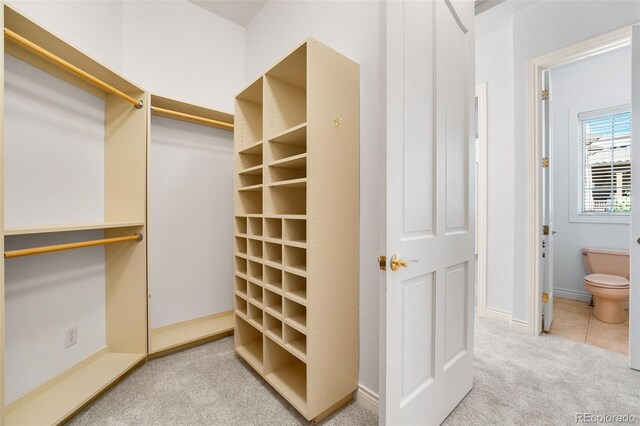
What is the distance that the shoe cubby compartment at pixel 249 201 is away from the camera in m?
2.10

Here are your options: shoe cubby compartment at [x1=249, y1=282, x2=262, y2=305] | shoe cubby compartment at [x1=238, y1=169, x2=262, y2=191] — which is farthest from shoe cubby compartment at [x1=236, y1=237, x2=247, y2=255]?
shoe cubby compartment at [x1=238, y1=169, x2=262, y2=191]

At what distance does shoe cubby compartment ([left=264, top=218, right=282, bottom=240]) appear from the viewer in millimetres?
1729

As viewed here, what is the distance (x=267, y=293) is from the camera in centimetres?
176

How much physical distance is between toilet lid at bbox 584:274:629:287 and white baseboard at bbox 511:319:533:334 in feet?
3.14

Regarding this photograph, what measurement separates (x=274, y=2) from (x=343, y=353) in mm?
2835

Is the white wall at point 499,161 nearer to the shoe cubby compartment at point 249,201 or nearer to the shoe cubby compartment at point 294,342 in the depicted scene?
the shoe cubby compartment at point 294,342

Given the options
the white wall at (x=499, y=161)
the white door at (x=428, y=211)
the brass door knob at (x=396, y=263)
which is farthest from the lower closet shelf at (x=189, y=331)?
the white wall at (x=499, y=161)

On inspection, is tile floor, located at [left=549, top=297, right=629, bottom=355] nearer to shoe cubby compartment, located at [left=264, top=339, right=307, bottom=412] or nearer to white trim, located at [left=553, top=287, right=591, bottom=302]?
white trim, located at [left=553, top=287, right=591, bottom=302]

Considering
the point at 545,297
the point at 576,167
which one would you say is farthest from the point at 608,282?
the point at 576,167

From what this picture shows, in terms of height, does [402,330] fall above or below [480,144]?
below

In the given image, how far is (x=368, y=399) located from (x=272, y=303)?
787mm

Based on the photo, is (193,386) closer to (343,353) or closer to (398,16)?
(343,353)

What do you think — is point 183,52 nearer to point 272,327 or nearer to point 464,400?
point 272,327

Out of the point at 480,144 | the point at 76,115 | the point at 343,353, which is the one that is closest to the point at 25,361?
the point at 76,115
